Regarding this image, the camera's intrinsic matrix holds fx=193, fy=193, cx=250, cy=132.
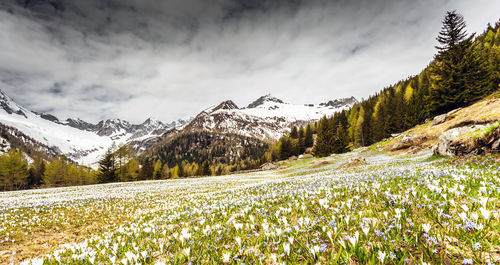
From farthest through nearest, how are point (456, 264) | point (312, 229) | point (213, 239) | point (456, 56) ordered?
point (456, 56) < point (213, 239) < point (312, 229) < point (456, 264)

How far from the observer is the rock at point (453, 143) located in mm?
13734

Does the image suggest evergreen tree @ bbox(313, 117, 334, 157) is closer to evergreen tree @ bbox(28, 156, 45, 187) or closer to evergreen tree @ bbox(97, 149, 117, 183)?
evergreen tree @ bbox(97, 149, 117, 183)

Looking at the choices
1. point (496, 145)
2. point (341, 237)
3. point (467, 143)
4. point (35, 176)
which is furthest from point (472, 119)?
point (35, 176)

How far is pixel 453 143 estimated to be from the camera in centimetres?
1441

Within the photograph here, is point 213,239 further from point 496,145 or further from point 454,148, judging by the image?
point 454,148

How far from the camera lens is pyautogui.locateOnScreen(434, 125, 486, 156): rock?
13734 millimetres

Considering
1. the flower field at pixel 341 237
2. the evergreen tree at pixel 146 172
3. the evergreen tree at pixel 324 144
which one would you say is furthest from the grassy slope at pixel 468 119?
the evergreen tree at pixel 146 172

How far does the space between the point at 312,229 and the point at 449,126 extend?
3822 centimetres

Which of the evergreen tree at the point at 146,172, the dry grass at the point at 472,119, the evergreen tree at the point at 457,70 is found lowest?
the evergreen tree at the point at 146,172

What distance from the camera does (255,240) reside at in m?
4.01

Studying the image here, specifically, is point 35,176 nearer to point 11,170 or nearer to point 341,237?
point 11,170

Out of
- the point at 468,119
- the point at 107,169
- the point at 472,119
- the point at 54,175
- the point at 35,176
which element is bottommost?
the point at 54,175

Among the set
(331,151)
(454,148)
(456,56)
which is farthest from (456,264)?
(331,151)

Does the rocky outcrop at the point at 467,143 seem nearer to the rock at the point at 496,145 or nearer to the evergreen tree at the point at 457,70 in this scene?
the rock at the point at 496,145
